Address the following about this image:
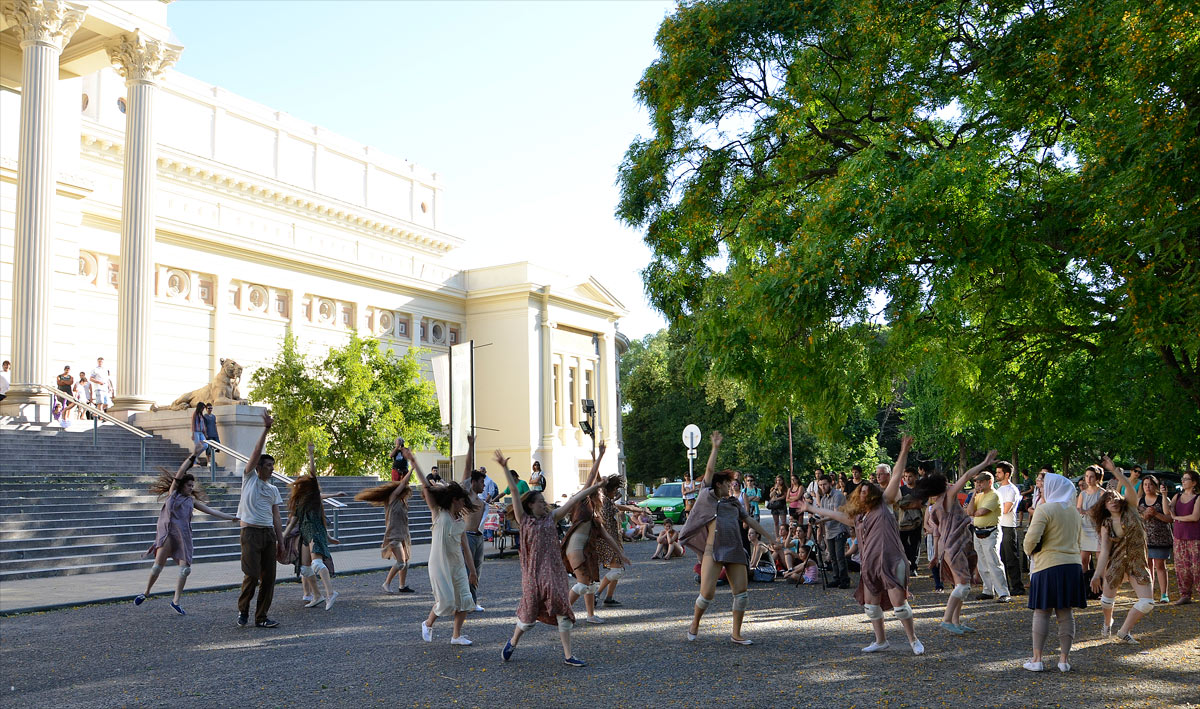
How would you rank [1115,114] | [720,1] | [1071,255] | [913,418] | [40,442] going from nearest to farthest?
[1115,114], [1071,255], [720,1], [40,442], [913,418]

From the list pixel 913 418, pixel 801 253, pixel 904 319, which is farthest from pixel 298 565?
pixel 913 418

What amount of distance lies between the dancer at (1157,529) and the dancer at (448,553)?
8.47 meters

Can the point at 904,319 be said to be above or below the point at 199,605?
above

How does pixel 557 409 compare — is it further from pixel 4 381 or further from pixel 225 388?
pixel 4 381

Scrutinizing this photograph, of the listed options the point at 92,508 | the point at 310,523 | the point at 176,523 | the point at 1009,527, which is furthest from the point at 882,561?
the point at 92,508

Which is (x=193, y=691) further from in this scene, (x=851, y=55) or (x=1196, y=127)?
(x=851, y=55)

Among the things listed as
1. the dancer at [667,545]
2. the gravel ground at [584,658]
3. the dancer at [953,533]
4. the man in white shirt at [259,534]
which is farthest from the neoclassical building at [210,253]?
the dancer at [953,533]

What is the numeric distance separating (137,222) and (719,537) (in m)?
23.9

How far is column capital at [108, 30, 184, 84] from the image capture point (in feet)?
93.2

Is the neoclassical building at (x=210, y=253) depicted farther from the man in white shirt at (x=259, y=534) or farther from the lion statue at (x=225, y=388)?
the man in white shirt at (x=259, y=534)

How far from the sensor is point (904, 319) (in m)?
11.8

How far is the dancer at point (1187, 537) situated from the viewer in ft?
37.9

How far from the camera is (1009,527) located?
13.2m

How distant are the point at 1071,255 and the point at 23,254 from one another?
2412 centimetres
